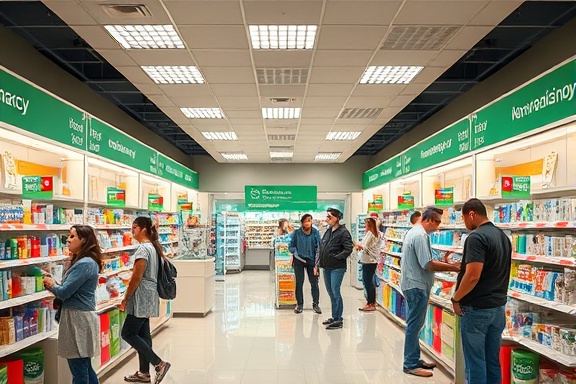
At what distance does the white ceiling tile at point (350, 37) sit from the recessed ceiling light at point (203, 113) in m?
3.54

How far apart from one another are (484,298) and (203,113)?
609cm

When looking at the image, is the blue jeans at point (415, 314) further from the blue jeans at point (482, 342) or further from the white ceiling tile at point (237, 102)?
the white ceiling tile at point (237, 102)

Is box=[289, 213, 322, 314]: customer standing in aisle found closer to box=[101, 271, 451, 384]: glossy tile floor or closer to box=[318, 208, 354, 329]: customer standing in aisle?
box=[101, 271, 451, 384]: glossy tile floor

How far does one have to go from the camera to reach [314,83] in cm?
703

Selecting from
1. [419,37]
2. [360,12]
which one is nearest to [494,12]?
[419,37]

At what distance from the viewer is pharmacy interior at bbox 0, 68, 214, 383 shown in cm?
449

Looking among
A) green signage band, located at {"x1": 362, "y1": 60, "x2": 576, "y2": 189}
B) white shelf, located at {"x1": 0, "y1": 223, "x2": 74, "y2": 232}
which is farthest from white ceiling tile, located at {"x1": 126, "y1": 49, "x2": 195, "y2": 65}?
green signage band, located at {"x1": 362, "y1": 60, "x2": 576, "y2": 189}

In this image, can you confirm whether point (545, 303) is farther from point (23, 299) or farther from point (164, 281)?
point (23, 299)

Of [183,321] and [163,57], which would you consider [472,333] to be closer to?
[163,57]

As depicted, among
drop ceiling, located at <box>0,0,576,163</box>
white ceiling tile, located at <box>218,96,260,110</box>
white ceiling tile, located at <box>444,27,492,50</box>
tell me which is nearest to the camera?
drop ceiling, located at <box>0,0,576,163</box>

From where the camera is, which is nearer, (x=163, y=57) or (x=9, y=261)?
(x=9, y=261)

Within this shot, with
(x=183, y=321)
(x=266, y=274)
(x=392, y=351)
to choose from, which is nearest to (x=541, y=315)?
(x=392, y=351)

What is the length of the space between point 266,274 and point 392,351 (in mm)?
10277

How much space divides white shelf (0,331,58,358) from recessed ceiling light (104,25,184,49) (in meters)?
2.91
